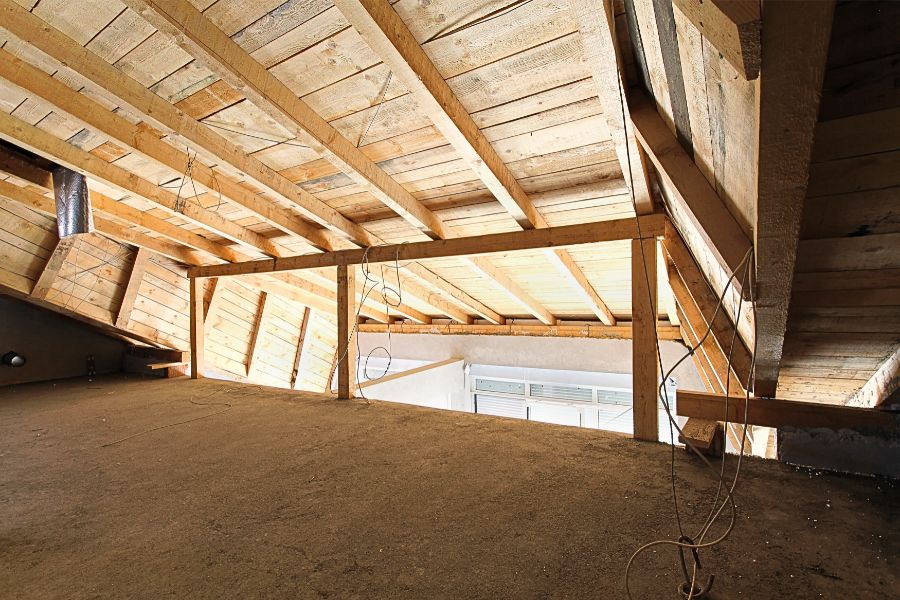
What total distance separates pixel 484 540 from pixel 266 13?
83.8 inches

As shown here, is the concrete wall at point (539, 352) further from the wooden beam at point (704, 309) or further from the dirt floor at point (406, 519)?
the dirt floor at point (406, 519)

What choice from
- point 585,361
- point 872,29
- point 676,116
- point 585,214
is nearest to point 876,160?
point 872,29

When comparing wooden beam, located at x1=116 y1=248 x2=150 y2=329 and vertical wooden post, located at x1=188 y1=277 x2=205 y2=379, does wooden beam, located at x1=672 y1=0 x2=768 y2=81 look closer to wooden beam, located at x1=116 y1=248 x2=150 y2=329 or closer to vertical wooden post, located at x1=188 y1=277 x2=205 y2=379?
vertical wooden post, located at x1=188 y1=277 x2=205 y2=379

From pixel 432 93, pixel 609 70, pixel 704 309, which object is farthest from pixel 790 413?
pixel 432 93

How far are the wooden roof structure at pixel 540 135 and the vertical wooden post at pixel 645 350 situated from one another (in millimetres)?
16

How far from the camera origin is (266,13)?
1.47 meters

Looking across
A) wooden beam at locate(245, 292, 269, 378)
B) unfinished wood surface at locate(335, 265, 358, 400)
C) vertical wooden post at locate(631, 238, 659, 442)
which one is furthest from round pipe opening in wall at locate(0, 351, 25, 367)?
vertical wooden post at locate(631, 238, 659, 442)

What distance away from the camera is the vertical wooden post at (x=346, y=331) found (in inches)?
141

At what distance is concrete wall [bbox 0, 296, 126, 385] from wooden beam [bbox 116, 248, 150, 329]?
1.36m

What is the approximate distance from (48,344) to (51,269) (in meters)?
1.72

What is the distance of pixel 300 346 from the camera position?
256 inches

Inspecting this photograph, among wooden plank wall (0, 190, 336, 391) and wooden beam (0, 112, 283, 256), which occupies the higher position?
wooden beam (0, 112, 283, 256)

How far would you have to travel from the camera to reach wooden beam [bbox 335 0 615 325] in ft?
4.29

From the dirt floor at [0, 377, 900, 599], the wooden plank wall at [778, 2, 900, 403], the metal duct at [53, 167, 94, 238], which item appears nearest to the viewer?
the wooden plank wall at [778, 2, 900, 403]
